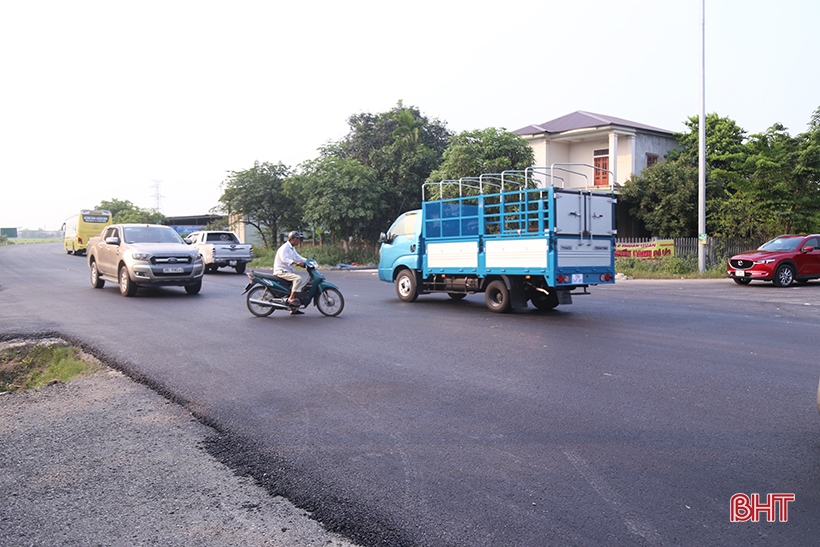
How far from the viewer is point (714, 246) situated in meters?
26.4

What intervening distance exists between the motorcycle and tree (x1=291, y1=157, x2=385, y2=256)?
20.3 m

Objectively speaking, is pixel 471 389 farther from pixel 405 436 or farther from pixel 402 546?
pixel 402 546

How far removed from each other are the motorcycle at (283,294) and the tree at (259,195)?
25907 millimetres

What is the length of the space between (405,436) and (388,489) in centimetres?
108

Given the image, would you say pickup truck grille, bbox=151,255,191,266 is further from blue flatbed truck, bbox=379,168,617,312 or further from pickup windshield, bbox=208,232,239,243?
pickup windshield, bbox=208,232,239,243

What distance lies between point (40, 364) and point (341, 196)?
82.3 feet

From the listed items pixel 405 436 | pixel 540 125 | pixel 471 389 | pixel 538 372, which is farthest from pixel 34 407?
pixel 540 125

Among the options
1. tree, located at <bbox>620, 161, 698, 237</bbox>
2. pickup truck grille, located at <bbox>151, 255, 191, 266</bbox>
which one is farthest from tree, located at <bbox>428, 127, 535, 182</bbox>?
pickup truck grille, located at <bbox>151, 255, 191, 266</bbox>

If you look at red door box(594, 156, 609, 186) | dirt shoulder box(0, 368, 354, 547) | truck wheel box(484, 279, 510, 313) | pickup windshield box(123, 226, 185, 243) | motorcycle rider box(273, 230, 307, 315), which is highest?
red door box(594, 156, 609, 186)

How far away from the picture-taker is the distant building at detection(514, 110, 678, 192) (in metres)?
34.6

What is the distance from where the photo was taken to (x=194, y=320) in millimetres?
12195

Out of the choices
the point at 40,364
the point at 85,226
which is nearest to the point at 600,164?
the point at 40,364

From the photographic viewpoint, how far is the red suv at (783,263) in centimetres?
1961

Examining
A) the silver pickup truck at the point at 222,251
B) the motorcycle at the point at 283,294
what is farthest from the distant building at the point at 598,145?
the motorcycle at the point at 283,294
